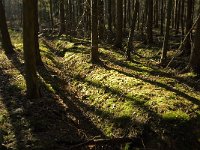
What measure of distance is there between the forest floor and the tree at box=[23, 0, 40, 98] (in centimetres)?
56

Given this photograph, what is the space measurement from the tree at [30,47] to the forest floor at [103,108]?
1.82 ft

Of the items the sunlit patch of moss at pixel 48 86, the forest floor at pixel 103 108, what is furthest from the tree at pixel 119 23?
the sunlit patch of moss at pixel 48 86

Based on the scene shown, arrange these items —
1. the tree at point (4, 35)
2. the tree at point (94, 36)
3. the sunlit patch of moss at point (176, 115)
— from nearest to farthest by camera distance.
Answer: the sunlit patch of moss at point (176, 115)
the tree at point (94, 36)
the tree at point (4, 35)

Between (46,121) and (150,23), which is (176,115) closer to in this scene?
(46,121)

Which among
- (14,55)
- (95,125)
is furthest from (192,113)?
(14,55)

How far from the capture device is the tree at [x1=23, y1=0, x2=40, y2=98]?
39.5 ft

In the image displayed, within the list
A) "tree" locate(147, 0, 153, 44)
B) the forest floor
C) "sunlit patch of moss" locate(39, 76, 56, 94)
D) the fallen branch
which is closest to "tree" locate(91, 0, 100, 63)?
the forest floor

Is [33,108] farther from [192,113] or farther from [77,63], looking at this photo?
[77,63]

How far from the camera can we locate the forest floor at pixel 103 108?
10.2 metres

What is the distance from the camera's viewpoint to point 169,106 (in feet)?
37.4

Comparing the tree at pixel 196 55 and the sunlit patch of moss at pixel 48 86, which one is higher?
the tree at pixel 196 55

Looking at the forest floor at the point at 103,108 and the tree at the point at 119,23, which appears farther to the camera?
the tree at the point at 119,23

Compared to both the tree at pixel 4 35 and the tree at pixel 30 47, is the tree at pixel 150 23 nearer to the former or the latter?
the tree at pixel 4 35

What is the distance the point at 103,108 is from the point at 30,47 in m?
3.90
